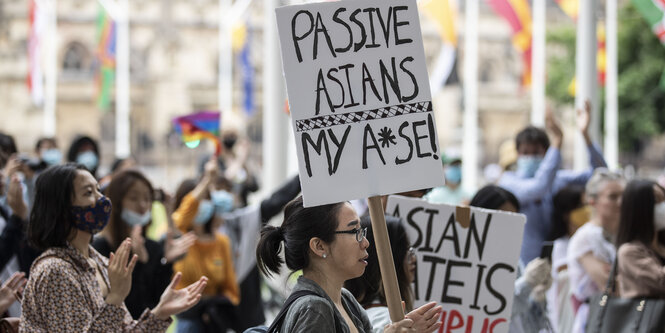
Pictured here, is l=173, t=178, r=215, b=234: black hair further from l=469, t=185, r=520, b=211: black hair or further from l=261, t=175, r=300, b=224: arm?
l=469, t=185, r=520, b=211: black hair

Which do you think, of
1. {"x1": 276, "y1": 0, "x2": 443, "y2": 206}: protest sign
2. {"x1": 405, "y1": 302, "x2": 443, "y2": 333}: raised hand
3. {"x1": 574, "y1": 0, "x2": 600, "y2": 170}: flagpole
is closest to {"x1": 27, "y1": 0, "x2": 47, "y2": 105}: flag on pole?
{"x1": 574, "y1": 0, "x2": 600, "y2": 170}: flagpole

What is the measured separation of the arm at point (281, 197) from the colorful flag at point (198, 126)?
225cm

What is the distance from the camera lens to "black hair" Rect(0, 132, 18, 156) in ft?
26.5

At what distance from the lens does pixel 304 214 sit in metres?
4.05

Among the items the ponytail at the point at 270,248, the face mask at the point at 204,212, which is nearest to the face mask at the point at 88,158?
the face mask at the point at 204,212

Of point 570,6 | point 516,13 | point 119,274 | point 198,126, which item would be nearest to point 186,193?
point 198,126

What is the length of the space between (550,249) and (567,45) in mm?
32849

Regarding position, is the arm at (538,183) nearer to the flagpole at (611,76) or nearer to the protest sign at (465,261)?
the protest sign at (465,261)

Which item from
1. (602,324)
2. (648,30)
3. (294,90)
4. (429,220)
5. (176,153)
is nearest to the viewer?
(294,90)

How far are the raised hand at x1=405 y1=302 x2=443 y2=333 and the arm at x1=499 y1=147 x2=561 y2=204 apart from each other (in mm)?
4228

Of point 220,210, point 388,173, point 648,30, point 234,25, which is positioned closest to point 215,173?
point 220,210

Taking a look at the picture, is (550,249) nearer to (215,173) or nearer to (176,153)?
(215,173)

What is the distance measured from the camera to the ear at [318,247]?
396 cm

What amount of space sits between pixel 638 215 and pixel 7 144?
457 cm
